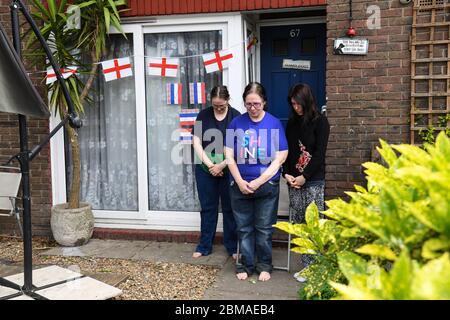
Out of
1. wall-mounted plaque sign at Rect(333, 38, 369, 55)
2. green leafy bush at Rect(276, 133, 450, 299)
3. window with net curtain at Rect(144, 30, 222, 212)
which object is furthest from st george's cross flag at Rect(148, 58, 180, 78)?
green leafy bush at Rect(276, 133, 450, 299)

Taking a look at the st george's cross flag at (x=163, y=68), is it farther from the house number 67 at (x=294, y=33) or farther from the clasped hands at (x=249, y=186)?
the clasped hands at (x=249, y=186)

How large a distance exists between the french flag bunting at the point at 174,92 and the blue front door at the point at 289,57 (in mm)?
1145

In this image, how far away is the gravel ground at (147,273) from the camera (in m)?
4.18

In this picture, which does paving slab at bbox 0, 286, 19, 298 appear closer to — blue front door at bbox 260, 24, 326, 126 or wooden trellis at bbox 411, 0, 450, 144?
blue front door at bbox 260, 24, 326, 126

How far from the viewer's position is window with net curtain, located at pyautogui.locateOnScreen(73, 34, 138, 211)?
18.8 feet

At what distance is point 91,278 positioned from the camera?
4.04 meters

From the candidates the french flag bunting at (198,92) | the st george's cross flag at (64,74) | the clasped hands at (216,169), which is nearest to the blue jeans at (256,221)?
the clasped hands at (216,169)

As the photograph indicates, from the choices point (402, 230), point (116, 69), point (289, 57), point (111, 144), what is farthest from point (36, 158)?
point (402, 230)

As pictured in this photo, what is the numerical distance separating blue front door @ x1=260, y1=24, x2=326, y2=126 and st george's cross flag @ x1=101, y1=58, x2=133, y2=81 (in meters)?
1.69

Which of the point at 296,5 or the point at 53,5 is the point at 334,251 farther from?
the point at 53,5

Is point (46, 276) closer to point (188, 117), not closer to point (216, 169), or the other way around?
point (216, 169)

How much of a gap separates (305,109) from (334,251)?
264 centimetres

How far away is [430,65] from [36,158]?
4459mm

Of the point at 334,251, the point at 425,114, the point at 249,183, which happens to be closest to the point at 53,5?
the point at 249,183
